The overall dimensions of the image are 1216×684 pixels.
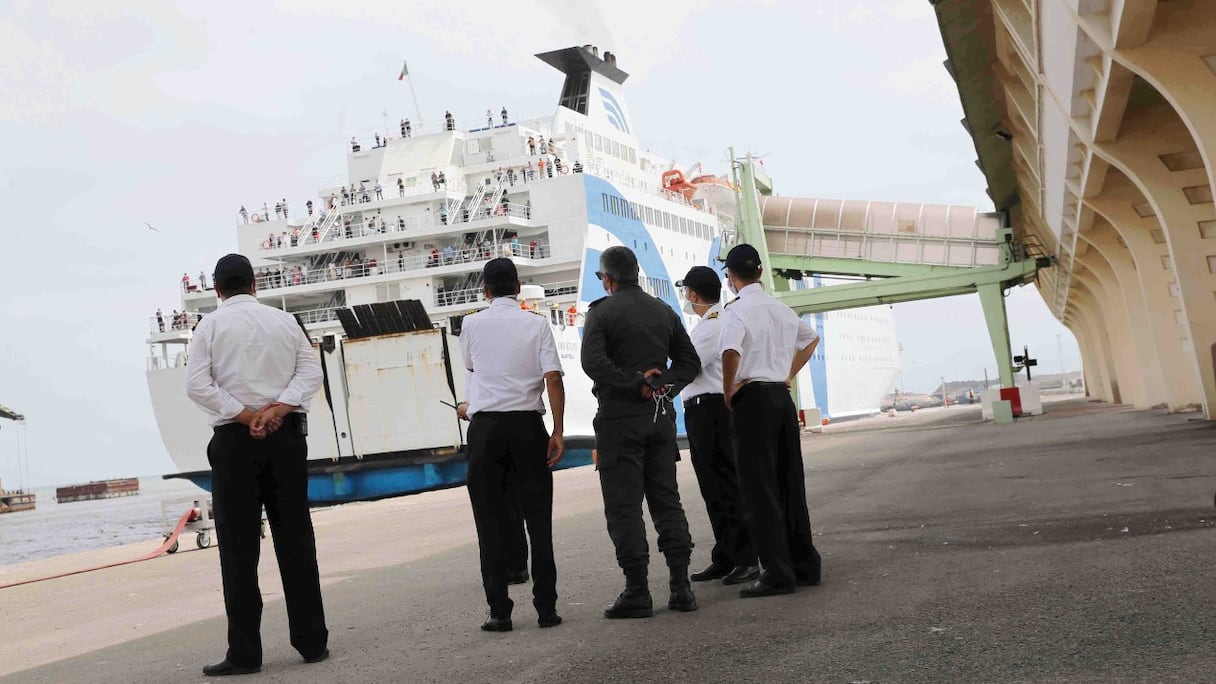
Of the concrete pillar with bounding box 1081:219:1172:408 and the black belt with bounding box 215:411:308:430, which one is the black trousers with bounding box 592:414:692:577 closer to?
the black belt with bounding box 215:411:308:430

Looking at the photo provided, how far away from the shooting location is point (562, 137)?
42.2m

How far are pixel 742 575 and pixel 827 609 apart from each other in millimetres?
1357

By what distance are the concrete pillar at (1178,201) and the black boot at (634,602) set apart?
32.7 feet

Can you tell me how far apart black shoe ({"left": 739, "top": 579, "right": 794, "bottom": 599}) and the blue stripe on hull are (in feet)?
71.9

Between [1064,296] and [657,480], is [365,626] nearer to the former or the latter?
[657,480]

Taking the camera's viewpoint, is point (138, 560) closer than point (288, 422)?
No

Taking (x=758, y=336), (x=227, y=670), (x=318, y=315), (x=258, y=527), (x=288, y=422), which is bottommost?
(x=227, y=670)

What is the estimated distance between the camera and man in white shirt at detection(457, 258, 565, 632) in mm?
5391

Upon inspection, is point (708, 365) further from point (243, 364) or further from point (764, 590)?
point (243, 364)

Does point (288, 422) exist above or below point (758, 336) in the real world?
below

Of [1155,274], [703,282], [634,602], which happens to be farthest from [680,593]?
[1155,274]

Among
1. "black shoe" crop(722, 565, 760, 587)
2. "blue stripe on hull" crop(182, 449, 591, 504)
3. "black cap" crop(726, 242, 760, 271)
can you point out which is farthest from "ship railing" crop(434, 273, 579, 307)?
"black cap" crop(726, 242, 760, 271)

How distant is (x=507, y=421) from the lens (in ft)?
17.9

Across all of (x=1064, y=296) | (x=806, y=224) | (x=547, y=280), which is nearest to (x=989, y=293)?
(x=806, y=224)
